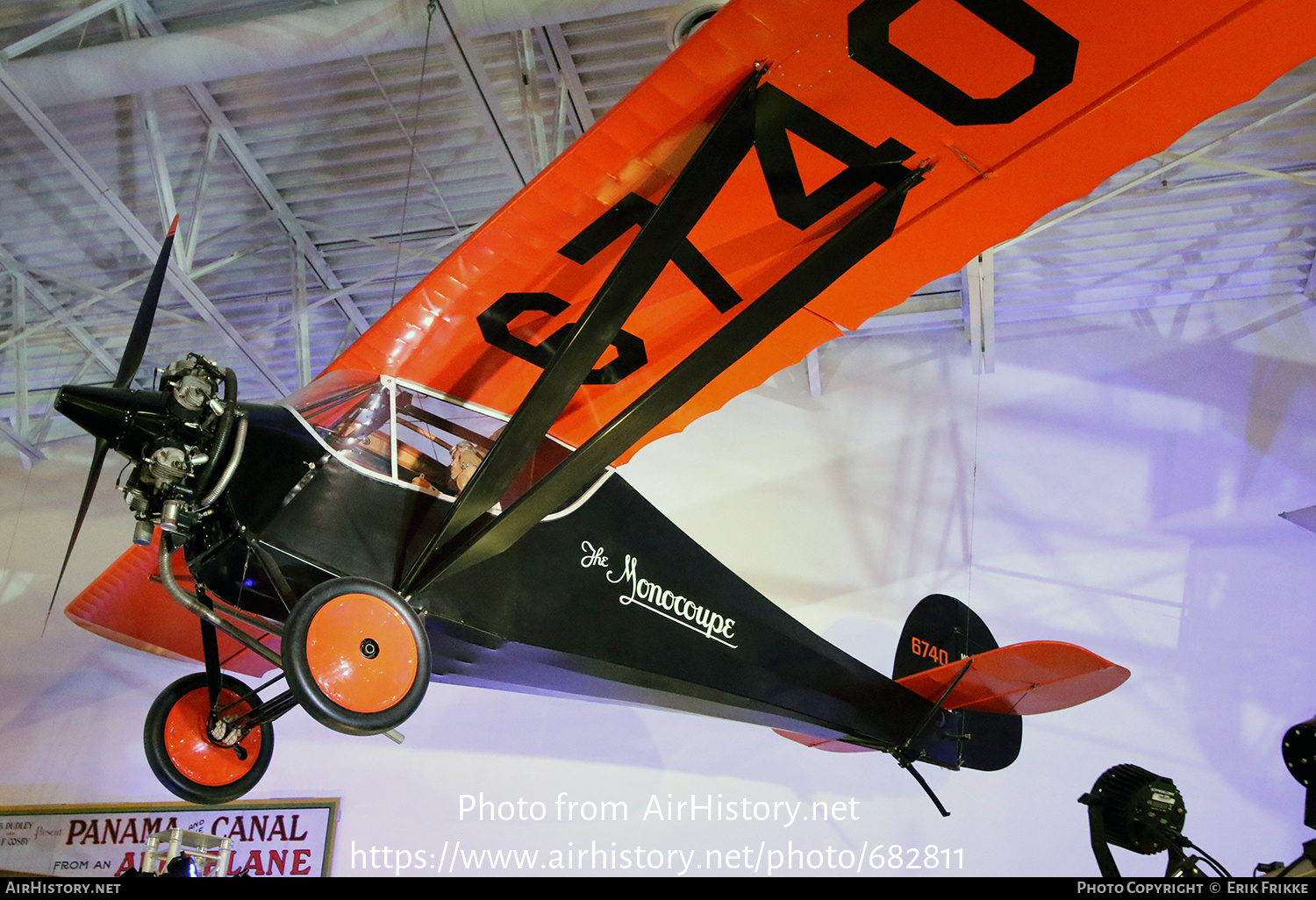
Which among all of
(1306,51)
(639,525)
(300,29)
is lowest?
(639,525)

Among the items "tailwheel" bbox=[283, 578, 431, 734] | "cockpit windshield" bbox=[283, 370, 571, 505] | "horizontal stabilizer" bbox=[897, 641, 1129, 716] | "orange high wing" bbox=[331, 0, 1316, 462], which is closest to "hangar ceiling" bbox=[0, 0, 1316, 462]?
"orange high wing" bbox=[331, 0, 1316, 462]

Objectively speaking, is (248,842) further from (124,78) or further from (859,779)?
(124,78)

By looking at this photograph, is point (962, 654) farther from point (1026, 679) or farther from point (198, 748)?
point (198, 748)

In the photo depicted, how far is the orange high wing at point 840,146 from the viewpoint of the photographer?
2945 mm

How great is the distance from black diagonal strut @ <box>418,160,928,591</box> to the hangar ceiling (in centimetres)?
265

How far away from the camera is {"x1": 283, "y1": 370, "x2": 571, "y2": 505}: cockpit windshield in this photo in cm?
344

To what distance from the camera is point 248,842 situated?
806 centimetres

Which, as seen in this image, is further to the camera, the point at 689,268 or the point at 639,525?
the point at 639,525

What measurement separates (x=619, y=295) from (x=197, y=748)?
274 centimetres

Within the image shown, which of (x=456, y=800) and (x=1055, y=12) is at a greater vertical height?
(x=1055, y=12)

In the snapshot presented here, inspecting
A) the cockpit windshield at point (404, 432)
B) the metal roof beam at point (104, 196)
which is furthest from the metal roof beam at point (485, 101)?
the metal roof beam at point (104, 196)

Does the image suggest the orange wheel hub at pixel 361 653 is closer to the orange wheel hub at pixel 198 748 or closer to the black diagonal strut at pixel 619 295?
the black diagonal strut at pixel 619 295

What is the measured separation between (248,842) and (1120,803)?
7819mm

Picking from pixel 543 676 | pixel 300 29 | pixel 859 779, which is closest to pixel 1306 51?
pixel 543 676
